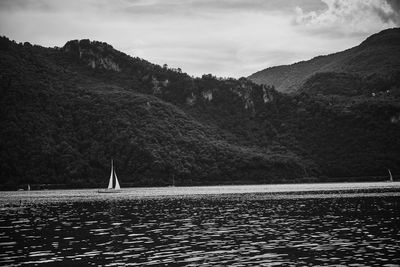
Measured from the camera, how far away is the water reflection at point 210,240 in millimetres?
32406

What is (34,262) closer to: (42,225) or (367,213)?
(42,225)

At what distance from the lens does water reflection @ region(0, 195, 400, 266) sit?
32.4 m

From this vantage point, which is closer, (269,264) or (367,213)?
(269,264)

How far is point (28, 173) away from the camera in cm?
19988

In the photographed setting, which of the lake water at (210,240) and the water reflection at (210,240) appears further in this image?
the water reflection at (210,240)

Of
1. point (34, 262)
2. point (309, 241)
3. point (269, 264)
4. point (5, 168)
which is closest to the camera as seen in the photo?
point (269, 264)

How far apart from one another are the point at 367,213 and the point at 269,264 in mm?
32999

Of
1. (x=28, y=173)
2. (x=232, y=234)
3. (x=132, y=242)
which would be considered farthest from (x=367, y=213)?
(x=28, y=173)

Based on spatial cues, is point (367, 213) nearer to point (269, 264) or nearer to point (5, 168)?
point (269, 264)

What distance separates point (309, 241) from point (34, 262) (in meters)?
19.6

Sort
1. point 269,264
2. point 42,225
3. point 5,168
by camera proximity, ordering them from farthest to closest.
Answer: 1. point 5,168
2. point 42,225
3. point 269,264

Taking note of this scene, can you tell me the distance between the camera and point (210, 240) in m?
41.0

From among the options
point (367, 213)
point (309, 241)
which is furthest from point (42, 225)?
point (367, 213)

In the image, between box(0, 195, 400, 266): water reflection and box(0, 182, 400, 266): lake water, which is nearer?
box(0, 182, 400, 266): lake water
